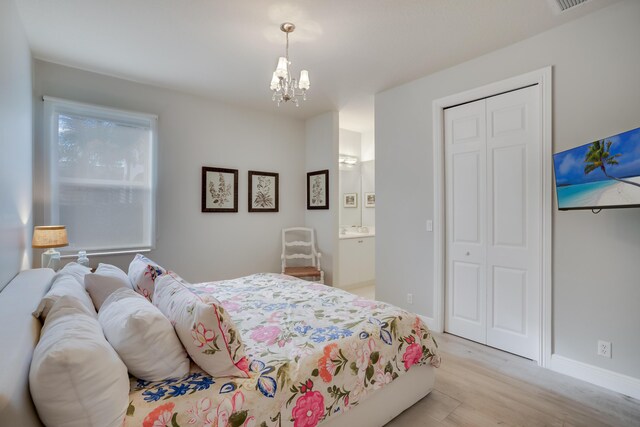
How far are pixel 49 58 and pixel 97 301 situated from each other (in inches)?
108

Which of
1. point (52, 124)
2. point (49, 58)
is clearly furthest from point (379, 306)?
point (49, 58)

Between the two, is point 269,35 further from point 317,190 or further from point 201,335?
point 317,190

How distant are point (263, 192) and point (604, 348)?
3.90m

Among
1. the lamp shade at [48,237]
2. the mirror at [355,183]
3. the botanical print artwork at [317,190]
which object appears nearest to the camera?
the lamp shade at [48,237]

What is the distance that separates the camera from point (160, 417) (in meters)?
1.07

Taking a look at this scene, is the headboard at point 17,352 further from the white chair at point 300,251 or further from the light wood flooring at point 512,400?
the white chair at point 300,251

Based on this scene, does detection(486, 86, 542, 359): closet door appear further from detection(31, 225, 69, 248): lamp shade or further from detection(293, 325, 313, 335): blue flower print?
detection(31, 225, 69, 248): lamp shade

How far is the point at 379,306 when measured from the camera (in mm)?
2143

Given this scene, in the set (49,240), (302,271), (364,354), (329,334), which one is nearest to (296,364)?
(329,334)

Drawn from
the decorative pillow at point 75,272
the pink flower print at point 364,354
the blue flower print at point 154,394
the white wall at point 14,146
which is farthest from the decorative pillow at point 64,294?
the pink flower print at point 364,354

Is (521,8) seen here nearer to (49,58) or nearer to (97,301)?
(97,301)

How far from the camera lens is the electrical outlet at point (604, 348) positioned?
2.23 m

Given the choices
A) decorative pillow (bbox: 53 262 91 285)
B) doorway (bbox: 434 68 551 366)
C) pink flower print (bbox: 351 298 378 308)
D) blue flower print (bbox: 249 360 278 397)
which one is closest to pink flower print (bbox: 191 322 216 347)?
blue flower print (bbox: 249 360 278 397)

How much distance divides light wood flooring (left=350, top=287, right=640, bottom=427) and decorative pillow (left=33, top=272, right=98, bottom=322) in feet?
5.92
